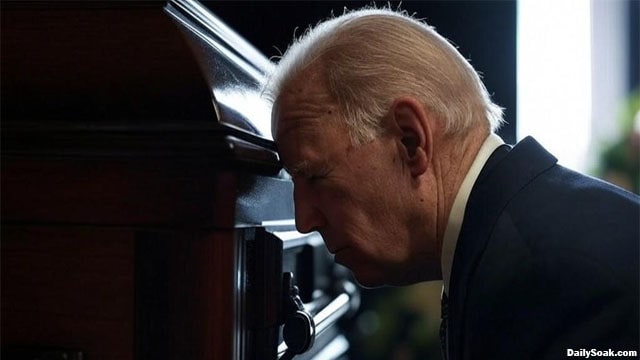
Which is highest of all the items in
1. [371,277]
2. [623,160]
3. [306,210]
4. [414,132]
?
[414,132]

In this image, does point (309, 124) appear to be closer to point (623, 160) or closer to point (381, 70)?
point (381, 70)

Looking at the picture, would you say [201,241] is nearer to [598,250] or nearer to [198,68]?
[198,68]

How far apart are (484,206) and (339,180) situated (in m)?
0.24

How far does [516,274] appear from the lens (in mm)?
1061

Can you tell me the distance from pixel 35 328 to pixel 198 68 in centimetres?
38

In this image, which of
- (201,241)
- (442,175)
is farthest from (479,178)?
(201,241)

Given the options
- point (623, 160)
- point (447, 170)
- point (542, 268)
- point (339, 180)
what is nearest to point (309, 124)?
point (339, 180)

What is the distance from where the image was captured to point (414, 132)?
125 cm

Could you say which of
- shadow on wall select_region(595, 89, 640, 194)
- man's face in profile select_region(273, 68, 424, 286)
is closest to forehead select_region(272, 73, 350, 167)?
man's face in profile select_region(273, 68, 424, 286)

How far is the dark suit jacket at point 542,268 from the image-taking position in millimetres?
1028

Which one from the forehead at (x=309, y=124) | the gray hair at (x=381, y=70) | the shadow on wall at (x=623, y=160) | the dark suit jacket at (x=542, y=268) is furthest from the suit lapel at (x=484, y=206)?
the shadow on wall at (x=623, y=160)

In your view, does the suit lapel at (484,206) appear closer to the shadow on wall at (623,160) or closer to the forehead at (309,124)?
the forehead at (309,124)

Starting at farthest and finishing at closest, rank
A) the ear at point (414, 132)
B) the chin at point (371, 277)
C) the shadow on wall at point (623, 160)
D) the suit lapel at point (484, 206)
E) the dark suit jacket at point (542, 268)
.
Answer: the shadow on wall at point (623, 160) → the chin at point (371, 277) → the ear at point (414, 132) → the suit lapel at point (484, 206) → the dark suit jacket at point (542, 268)

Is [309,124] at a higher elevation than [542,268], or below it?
higher
